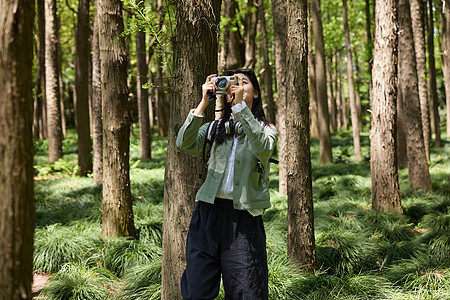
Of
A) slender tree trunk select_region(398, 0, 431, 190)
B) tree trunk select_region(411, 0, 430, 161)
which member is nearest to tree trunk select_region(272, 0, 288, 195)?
→ slender tree trunk select_region(398, 0, 431, 190)

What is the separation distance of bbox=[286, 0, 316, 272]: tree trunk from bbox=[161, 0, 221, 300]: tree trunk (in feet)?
4.49

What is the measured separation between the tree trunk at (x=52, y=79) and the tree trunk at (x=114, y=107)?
8.07 metres

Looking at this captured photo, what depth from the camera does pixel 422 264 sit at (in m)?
5.05

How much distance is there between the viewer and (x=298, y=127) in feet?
15.6

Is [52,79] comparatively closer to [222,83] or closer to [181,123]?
[181,123]

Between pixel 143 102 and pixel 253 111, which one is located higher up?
pixel 143 102

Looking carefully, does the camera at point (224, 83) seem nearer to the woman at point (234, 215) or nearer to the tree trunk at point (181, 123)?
the woman at point (234, 215)

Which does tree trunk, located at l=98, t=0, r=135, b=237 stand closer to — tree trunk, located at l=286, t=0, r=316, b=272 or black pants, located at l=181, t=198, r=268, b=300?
tree trunk, located at l=286, t=0, r=316, b=272

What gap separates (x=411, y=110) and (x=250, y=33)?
314 inches

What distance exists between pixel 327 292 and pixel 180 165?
2.11 metres

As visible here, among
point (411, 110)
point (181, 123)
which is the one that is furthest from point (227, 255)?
point (411, 110)

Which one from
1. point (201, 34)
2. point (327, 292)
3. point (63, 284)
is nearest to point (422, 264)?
point (327, 292)

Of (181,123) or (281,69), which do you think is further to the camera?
(281,69)

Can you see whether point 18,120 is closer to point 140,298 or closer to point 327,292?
point 140,298
